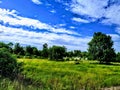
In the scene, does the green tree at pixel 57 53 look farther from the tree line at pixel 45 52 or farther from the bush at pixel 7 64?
the bush at pixel 7 64

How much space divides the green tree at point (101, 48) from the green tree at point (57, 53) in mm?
15138

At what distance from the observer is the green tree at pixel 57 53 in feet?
384

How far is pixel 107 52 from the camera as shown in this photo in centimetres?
10125

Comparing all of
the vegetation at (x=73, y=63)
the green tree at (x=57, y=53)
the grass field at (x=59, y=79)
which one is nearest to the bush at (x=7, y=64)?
the vegetation at (x=73, y=63)

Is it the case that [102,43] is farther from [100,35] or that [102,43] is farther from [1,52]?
[1,52]

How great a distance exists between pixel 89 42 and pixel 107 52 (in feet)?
33.6

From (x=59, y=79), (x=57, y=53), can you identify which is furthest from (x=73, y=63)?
(x=59, y=79)

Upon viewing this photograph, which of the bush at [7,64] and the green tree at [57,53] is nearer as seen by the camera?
the bush at [7,64]

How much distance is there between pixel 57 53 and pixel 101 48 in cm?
2147

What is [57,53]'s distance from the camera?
117938 mm

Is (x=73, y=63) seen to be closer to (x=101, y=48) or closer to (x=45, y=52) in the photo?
(x=101, y=48)

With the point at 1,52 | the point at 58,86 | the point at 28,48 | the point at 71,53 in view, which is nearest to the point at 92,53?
the point at 28,48

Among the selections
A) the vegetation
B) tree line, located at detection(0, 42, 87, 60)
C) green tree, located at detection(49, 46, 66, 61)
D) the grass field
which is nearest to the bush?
the vegetation

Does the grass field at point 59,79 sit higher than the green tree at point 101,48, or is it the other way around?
the green tree at point 101,48
